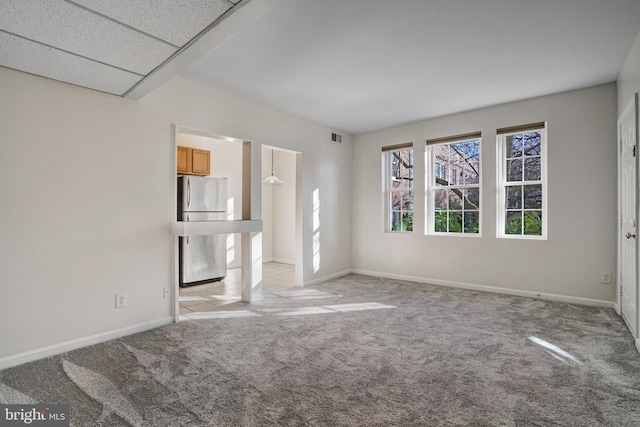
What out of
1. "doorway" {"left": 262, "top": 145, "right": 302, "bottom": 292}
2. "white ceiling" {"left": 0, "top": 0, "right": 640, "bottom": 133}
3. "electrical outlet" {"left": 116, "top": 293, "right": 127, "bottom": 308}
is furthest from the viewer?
"doorway" {"left": 262, "top": 145, "right": 302, "bottom": 292}

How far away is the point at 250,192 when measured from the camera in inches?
163

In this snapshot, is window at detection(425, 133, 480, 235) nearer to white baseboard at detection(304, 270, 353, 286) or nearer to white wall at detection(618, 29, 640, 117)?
white wall at detection(618, 29, 640, 117)

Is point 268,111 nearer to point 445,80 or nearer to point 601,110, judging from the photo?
point 445,80

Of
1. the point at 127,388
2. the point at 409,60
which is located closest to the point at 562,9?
the point at 409,60

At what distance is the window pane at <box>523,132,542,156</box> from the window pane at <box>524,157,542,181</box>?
3.3 inches

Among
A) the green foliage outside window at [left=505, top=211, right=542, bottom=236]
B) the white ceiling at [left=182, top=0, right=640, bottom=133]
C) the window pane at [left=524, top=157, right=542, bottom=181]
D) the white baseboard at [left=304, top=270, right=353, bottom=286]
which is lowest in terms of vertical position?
the white baseboard at [left=304, top=270, right=353, bottom=286]

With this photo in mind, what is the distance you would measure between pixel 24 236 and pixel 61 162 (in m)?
0.65

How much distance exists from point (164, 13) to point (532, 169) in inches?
185

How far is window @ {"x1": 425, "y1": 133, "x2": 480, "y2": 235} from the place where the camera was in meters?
4.86

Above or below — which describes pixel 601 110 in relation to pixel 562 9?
below

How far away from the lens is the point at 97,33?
1.95 m

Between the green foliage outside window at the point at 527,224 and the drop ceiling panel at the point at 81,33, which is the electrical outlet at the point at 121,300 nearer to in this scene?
the drop ceiling panel at the point at 81,33

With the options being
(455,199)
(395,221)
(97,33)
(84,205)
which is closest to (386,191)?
(395,221)

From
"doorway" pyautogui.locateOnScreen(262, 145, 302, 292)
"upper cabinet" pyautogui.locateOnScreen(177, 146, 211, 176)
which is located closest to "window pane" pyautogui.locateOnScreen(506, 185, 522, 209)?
"doorway" pyautogui.locateOnScreen(262, 145, 302, 292)
